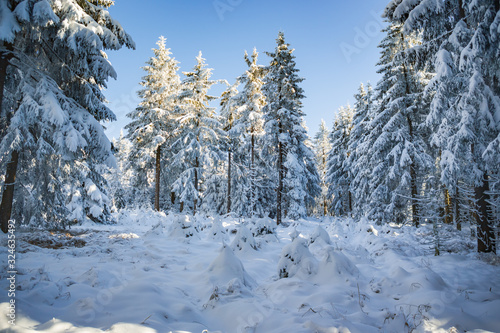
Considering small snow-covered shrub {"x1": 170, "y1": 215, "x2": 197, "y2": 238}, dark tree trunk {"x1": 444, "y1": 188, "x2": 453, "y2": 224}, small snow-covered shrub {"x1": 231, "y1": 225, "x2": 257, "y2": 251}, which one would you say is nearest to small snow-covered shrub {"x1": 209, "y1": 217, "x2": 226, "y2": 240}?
small snow-covered shrub {"x1": 170, "y1": 215, "x2": 197, "y2": 238}

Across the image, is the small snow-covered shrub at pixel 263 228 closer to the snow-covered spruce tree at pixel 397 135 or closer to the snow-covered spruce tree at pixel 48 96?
the snow-covered spruce tree at pixel 48 96

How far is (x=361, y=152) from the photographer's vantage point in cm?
1867

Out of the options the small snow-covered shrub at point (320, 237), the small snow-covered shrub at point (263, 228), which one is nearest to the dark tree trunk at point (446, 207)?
the small snow-covered shrub at point (320, 237)

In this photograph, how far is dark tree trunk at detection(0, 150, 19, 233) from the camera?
25.4 feet

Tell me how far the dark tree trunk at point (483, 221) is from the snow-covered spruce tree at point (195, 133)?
1695 cm

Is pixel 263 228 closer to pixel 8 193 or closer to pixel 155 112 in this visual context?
pixel 8 193

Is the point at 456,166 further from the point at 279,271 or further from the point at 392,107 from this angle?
the point at 392,107

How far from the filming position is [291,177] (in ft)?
65.1

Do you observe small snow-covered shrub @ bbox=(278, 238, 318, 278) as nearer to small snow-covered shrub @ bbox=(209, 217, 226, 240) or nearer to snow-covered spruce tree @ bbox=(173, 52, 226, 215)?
small snow-covered shrub @ bbox=(209, 217, 226, 240)

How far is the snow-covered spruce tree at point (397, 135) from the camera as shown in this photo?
1466cm

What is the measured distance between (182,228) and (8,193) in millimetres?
→ 6004

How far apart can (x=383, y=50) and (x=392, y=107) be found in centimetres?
455

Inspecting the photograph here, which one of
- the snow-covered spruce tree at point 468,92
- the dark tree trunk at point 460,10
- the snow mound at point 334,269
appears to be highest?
the dark tree trunk at point 460,10

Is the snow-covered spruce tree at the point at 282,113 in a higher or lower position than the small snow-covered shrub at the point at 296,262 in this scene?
higher
